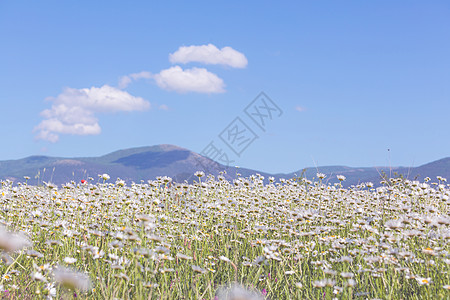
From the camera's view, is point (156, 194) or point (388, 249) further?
point (156, 194)

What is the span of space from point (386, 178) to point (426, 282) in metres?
7.65

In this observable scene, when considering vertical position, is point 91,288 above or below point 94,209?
below

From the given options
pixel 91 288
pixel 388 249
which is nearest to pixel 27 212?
pixel 91 288

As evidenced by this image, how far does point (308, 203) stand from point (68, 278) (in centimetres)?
560

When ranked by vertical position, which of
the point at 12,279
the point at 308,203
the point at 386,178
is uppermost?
the point at 386,178

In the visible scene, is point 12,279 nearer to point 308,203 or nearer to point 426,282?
point 426,282

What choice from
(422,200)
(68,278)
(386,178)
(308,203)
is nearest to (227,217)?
(308,203)

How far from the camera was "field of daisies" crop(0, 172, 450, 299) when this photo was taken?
3.81 metres

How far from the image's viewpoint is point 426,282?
3.49m

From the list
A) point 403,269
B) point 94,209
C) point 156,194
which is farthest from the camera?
point 156,194

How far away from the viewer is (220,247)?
5941 mm

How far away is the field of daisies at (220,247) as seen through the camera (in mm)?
3807

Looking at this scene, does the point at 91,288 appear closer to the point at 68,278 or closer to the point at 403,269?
the point at 68,278

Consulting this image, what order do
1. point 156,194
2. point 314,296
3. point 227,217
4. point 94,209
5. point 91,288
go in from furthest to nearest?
1. point 156,194
2. point 227,217
3. point 94,209
4. point 314,296
5. point 91,288
